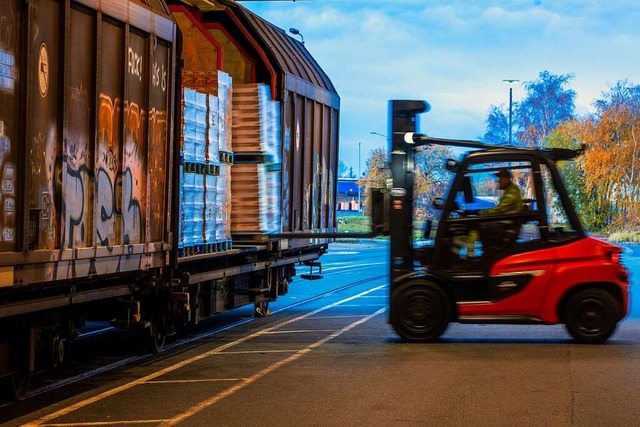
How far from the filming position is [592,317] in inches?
547

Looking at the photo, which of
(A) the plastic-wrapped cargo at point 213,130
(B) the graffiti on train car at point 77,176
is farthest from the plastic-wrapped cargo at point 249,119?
(B) the graffiti on train car at point 77,176

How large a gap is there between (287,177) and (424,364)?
580 cm

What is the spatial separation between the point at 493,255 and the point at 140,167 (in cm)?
497

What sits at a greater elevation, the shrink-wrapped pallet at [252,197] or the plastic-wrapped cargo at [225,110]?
the plastic-wrapped cargo at [225,110]

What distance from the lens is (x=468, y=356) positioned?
1263 centimetres

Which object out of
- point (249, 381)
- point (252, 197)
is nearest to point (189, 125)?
point (252, 197)

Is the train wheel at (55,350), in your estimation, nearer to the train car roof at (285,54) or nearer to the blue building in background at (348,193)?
the train car roof at (285,54)

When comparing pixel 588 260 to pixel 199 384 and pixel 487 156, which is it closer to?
pixel 487 156

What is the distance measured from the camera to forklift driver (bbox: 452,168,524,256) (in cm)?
1402

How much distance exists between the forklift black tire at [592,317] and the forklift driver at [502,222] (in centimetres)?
117

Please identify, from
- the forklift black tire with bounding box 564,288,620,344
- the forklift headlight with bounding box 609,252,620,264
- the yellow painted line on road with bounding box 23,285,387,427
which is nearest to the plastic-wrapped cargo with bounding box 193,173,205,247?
the yellow painted line on road with bounding box 23,285,387,427

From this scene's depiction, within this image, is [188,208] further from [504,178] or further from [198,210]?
[504,178]

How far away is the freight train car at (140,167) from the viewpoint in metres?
8.80

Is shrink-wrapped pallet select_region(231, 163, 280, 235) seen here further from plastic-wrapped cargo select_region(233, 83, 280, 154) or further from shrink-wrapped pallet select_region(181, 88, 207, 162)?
shrink-wrapped pallet select_region(181, 88, 207, 162)
